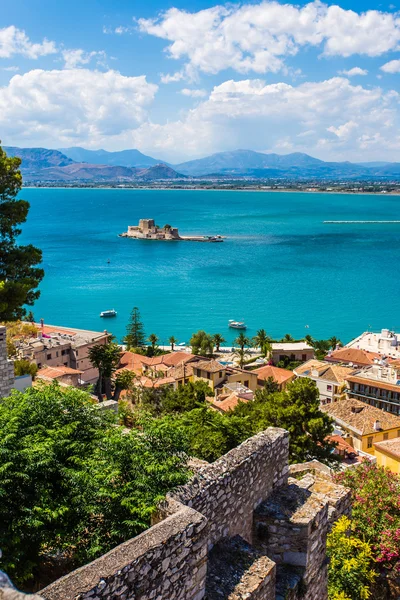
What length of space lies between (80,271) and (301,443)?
9231 centimetres

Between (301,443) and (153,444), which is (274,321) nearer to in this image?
(301,443)

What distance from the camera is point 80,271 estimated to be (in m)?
105

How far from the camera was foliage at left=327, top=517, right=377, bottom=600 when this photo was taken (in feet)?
24.2

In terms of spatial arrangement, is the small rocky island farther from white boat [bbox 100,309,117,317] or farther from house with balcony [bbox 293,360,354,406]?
house with balcony [bbox 293,360,354,406]

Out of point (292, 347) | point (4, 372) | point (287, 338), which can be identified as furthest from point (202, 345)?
point (4, 372)

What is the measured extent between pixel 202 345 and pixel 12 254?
41549 mm

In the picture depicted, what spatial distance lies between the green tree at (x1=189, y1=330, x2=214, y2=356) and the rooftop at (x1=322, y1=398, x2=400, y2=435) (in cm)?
2494

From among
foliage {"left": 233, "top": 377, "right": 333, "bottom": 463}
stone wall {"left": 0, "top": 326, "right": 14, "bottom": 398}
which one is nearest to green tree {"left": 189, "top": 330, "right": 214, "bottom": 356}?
foliage {"left": 233, "top": 377, "right": 333, "bottom": 463}

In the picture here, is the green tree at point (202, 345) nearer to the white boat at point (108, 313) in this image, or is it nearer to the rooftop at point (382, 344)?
the rooftop at point (382, 344)

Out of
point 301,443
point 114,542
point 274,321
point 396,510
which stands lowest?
point 274,321

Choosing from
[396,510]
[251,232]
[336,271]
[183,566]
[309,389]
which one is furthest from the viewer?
[251,232]

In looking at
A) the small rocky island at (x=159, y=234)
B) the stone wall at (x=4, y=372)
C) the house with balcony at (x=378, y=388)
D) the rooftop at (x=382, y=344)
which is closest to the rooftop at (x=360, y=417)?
the house with balcony at (x=378, y=388)

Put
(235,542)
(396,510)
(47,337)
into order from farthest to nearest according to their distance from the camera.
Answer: (47,337) < (396,510) < (235,542)

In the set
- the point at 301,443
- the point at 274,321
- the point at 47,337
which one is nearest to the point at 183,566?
the point at 301,443
